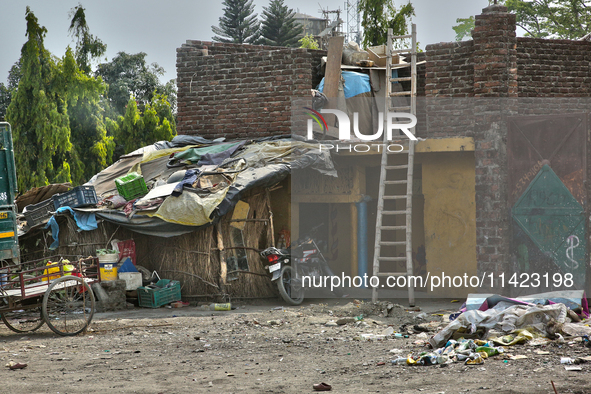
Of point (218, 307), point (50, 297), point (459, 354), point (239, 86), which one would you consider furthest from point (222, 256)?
point (459, 354)

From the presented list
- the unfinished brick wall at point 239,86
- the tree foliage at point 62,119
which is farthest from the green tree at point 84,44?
the unfinished brick wall at point 239,86

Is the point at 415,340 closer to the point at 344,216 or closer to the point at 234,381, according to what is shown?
the point at 234,381

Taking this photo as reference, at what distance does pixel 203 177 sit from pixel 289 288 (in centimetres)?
234

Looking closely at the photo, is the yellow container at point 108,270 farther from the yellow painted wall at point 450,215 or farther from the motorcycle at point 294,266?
the yellow painted wall at point 450,215

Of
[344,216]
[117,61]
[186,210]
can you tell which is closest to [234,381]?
[186,210]

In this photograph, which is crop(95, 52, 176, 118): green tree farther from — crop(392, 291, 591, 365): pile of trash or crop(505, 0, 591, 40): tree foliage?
crop(392, 291, 591, 365): pile of trash

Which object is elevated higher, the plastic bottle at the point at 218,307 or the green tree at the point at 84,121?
the green tree at the point at 84,121

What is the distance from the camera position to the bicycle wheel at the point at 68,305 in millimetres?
7215

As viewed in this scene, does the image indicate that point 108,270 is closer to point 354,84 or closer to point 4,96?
point 354,84

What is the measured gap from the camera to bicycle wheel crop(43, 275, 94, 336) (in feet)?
23.7

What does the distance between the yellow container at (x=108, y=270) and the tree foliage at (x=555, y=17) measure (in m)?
25.4

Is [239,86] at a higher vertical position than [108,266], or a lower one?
higher

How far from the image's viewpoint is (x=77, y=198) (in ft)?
32.9

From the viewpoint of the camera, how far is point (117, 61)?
34000 millimetres
